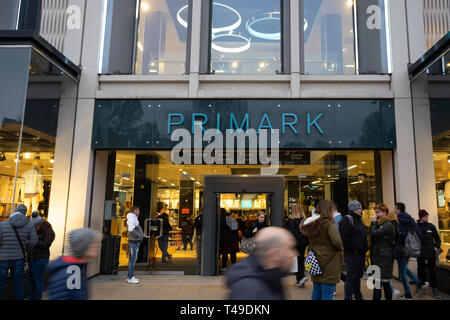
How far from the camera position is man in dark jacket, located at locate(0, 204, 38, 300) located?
220 inches

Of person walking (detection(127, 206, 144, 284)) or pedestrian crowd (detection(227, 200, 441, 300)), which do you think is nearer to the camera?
pedestrian crowd (detection(227, 200, 441, 300))

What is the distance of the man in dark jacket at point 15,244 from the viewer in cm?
560

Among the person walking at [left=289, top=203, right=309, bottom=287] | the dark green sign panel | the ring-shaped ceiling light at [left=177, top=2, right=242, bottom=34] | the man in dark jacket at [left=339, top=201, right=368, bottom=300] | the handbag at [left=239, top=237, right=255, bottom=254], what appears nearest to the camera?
the man in dark jacket at [left=339, top=201, right=368, bottom=300]

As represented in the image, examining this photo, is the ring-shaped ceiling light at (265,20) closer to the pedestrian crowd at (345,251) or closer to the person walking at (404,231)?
the pedestrian crowd at (345,251)

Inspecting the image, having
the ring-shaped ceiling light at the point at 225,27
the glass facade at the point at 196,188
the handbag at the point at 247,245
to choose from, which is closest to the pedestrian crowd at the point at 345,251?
the handbag at the point at 247,245

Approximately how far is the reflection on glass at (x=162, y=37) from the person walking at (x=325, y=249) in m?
6.20

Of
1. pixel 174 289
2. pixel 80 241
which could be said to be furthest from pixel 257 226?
pixel 80 241

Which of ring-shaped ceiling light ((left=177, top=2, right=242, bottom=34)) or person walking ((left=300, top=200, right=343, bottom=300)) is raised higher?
ring-shaped ceiling light ((left=177, top=2, right=242, bottom=34))

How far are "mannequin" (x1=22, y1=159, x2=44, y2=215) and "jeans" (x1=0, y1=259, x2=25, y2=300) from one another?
8.24ft

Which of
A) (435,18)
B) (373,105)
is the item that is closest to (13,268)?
(373,105)

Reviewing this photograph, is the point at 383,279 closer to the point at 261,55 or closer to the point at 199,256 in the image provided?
the point at 199,256

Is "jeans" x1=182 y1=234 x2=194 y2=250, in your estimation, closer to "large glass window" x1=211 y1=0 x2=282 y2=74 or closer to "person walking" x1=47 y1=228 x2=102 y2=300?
"large glass window" x1=211 y1=0 x2=282 y2=74

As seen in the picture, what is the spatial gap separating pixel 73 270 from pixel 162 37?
8437 millimetres

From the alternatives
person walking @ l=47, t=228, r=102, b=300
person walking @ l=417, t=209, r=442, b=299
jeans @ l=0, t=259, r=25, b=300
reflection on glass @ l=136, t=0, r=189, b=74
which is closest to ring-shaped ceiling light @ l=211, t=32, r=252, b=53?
reflection on glass @ l=136, t=0, r=189, b=74
